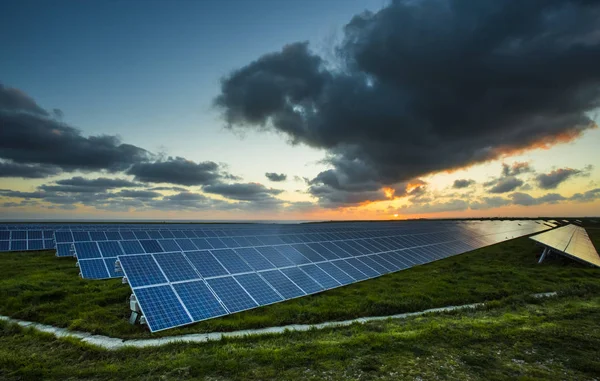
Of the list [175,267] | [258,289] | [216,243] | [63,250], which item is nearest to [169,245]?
[216,243]

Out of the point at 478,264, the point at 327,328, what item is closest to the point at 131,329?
the point at 327,328

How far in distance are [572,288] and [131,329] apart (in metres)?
30.5

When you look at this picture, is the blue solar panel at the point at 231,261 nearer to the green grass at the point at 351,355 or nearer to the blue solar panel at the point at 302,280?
the blue solar panel at the point at 302,280

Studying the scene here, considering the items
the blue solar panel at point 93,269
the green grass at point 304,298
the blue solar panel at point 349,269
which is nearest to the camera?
the green grass at point 304,298

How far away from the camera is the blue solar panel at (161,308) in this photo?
12.8m

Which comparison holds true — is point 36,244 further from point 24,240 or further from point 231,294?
point 231,294

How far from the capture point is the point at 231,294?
16.3 metres

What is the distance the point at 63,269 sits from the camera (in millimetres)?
28578

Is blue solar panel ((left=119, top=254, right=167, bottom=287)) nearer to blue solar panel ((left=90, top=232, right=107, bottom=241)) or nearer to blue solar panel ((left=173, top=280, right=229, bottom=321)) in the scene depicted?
blue solar panel ((left=173, top=280, right=229, bottom=321))

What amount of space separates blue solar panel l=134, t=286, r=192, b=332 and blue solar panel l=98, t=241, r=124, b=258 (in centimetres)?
1653

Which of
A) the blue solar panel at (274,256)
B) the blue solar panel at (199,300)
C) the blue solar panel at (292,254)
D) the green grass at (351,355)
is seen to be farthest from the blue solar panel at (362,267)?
the blue solar panel at (199,300)

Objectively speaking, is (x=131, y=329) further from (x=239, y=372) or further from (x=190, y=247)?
(x=190, y=247)

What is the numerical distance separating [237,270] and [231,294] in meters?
2.77

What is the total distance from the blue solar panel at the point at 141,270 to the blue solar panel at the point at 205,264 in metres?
2.57
